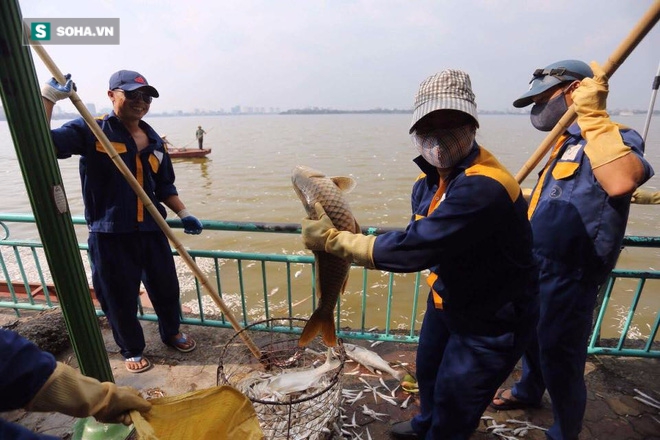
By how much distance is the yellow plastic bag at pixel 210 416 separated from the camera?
1923mm

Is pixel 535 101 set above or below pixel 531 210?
above

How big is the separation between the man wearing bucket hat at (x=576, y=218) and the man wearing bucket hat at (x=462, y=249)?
1.57 feet

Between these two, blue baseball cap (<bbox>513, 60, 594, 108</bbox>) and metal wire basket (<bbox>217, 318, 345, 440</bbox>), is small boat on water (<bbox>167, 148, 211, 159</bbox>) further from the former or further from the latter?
blue baseball cap (<bbox>513, 60, 594, 108</bbox>)

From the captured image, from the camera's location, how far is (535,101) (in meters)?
2.76

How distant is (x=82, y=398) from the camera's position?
145cm

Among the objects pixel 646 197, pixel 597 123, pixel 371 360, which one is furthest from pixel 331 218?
pixel 646 197

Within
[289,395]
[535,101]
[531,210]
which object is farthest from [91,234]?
[535,101]

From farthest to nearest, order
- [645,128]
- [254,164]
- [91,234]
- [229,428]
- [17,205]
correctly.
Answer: [254,164]
[17,205]
[645,128]
[91,234]
[229,428]

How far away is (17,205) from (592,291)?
19.1m

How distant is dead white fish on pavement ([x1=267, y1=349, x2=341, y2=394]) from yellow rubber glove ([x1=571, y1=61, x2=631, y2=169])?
2.19m

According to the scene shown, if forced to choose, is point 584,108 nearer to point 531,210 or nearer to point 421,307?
point 531,210

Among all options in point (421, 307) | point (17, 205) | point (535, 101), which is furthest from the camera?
point (17, 205)

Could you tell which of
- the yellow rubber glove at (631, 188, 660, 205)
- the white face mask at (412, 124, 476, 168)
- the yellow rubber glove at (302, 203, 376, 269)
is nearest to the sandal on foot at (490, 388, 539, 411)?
the yellow rubber glove at (302, 203, 376, 269)

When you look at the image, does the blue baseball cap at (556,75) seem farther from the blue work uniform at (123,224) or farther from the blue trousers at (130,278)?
the blue trousers at (130,278)
